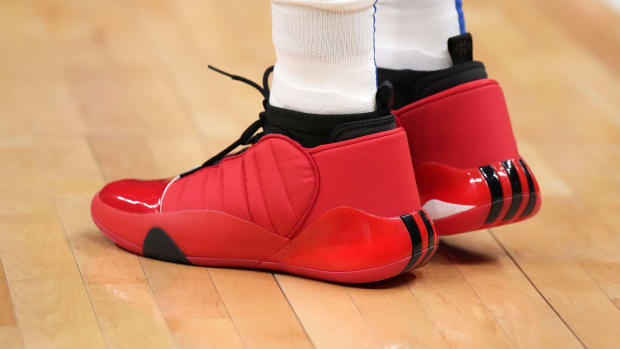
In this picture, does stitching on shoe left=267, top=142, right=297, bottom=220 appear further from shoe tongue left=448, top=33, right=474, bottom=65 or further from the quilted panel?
shoe tongue left=448, top=33, right=474, bottom=65

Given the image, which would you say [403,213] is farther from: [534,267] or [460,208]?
[534,267]

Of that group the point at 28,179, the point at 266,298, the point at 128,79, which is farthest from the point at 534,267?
the point at 128,79

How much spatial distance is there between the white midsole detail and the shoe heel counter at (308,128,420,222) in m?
0.11

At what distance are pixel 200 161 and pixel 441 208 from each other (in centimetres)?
48

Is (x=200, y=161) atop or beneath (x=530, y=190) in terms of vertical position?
beneath

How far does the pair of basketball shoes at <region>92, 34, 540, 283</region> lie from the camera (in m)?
0.99

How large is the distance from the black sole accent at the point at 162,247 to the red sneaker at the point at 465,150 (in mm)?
343

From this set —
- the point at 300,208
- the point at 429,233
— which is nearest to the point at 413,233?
the point at 429,233

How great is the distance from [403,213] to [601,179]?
0.63m

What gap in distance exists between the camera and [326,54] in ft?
3.20

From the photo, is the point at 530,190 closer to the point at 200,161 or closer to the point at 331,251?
the point at 331,251

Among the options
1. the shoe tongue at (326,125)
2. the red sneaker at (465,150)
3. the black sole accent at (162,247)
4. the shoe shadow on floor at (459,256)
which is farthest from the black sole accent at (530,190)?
the black sole accent at (162,247)

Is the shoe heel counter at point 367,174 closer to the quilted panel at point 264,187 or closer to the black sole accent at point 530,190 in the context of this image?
the quilted panel at point 264,187

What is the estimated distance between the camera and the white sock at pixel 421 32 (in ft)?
3.73
